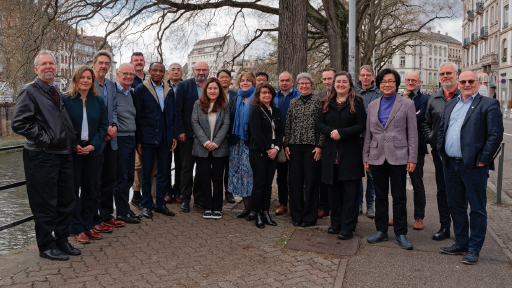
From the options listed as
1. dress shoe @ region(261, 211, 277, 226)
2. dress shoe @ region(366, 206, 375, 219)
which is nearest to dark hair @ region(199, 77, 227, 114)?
dress shoe @ region(261, 211, 277, 226)

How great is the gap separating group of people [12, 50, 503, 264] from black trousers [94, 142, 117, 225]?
1 cm

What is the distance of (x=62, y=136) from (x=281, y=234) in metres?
2.99

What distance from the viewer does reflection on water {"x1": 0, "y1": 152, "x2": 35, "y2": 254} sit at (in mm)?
8148

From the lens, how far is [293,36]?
28.4 feet

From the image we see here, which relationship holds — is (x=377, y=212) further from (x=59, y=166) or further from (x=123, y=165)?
(x=59, y=166)

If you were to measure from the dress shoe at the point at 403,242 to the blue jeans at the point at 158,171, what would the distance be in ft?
11.3

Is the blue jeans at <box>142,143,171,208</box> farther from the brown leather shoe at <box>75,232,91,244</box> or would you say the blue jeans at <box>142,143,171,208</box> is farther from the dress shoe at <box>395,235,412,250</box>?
the dress shoe at <box>395,235,412,250</box>

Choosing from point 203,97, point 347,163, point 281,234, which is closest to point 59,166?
point 203,97

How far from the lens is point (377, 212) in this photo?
5832mm

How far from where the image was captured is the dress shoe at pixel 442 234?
588 cm

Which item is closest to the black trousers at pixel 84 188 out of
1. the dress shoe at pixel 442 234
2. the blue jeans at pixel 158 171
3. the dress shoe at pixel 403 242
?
the blue jeans at pixel 158 171

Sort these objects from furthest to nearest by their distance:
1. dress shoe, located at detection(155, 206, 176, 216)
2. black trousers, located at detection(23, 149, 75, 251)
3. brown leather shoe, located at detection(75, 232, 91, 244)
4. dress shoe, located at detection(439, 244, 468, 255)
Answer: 1. dress shoe, located at detection(155, 206, 176, 216)
2. brown leather shoe, located at detection(75, 232, 91, 244)
3. dress shoe, located at detection(439, 244, 468, 255)
4. black trousers, located at detection(23, 149, 75, 251)

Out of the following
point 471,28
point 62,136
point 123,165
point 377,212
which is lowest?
point 377,212

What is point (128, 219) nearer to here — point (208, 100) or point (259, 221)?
point (259, 221)
